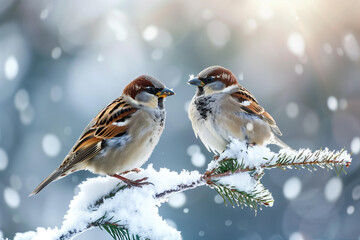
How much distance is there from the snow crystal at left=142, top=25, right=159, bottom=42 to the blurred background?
10 mm

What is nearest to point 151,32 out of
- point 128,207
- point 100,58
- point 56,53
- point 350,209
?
point 100,58

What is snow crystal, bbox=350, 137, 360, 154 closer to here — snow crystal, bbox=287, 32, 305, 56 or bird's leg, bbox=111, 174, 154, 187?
snow crystal, bbox=287, 32, 305, 56

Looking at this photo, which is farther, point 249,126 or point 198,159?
point 198,159

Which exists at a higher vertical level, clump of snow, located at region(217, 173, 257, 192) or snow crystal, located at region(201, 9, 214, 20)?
snow crystal, located at region(201, 9, 214, 20)

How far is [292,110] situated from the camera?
12.1ft

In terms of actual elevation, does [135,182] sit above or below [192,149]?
above

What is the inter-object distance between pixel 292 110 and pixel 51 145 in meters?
2.17

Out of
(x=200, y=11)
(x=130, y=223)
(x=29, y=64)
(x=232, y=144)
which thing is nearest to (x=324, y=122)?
(x=200, y=11)

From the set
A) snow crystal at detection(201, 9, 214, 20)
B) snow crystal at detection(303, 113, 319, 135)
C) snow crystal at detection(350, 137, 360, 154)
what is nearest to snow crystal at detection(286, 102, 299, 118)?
snow crystal at detection(303, 113, 319, 135)

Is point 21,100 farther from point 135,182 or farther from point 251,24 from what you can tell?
point 135,182

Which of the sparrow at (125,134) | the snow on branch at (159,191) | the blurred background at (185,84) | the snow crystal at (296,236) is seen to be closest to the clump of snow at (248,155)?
the snow on branch at (159,191)

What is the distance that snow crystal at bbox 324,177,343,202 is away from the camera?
12.0 feet

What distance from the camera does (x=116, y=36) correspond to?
389 centimetres

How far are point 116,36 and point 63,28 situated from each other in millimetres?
544
